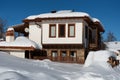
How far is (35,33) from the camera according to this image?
106 ft

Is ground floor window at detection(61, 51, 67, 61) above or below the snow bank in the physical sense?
below

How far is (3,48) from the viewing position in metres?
29.8

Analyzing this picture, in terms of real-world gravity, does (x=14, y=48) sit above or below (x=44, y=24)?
below

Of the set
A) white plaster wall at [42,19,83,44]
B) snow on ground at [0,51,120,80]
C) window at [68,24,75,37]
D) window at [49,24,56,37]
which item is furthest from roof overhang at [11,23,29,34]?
snow on ground at [0,51,120,80]

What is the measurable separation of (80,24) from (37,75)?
1828 cm

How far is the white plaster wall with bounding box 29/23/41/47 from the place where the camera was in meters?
32.2

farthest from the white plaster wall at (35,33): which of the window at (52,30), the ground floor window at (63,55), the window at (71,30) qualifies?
the window at (71,30)

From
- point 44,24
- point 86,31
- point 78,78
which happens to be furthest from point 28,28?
point 78,78

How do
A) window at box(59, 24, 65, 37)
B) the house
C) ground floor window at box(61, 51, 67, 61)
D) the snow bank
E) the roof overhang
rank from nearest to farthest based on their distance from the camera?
the snow bank
the house
ground floor window at box(61, 51, 67, 61)
window at box(59, 24, 65, 37)
the roof overhang

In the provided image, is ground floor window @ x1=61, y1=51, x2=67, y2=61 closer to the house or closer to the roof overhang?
the house

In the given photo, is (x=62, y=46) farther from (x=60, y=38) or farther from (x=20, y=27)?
(x=20, y=27)

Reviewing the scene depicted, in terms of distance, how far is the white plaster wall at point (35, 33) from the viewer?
32.2m

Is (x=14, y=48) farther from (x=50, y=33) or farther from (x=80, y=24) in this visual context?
(x=80, y=24)

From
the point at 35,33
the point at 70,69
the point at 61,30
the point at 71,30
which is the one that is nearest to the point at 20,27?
the point at 35,33
